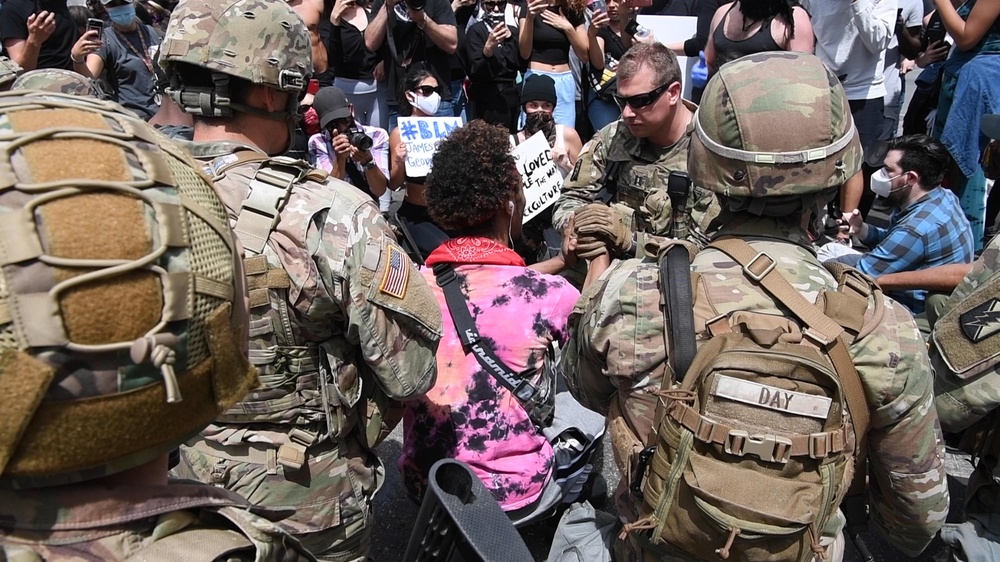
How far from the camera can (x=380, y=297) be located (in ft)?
6.59

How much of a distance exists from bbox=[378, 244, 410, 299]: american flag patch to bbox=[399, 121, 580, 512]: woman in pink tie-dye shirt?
66 centimetres

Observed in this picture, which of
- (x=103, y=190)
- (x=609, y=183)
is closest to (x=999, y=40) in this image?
(x=609, y=183)

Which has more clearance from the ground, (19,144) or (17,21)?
(19,144)

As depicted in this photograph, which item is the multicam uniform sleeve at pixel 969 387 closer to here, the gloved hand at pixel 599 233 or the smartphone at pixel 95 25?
the gloved hand at pixel 599 233

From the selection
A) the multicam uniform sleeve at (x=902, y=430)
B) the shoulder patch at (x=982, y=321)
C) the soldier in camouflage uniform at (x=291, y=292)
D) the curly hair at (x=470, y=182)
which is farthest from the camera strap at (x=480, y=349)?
the shoulder patch at (x=982, y=321)

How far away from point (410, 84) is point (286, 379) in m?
3.94

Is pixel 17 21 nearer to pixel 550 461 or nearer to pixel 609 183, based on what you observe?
pixel 609 183

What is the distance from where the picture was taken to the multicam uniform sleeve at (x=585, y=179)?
12.9ft

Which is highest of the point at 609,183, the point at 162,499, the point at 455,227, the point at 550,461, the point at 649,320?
the point at 162,499

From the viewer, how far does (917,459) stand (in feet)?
6.17

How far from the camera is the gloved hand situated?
3.41 metres

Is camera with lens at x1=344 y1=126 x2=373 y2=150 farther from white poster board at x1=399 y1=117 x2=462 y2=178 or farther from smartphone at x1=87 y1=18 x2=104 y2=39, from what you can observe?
smartphone at x1=87 y1=18 x2=104 y2=39

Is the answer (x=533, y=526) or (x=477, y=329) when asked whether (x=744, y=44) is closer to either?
(x=477, y=329)

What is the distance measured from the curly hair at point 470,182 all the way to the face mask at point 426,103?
2.63 meters
